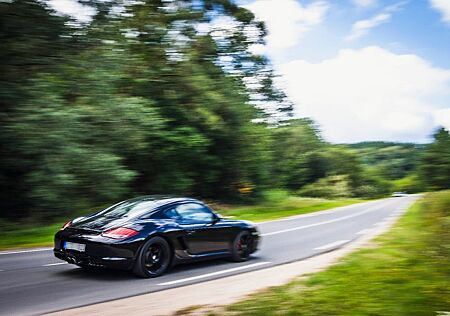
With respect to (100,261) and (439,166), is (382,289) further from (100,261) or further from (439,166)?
(439,166)

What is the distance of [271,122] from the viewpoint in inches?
1352

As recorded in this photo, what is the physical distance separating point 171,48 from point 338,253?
16.4m

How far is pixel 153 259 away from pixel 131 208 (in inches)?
38.4

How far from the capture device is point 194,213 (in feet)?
31.1

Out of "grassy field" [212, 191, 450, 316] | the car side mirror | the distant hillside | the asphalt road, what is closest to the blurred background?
the asphalt road

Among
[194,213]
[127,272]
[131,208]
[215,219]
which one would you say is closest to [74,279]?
[127,272]

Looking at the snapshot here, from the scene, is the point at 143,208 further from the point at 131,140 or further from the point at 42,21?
the point at 131,140

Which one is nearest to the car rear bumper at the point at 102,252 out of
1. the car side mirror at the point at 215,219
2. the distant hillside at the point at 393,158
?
the car side mirror at the point at 215,219

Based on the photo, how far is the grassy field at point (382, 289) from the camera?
5098mm

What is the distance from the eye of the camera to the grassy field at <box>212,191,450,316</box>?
5.10 m

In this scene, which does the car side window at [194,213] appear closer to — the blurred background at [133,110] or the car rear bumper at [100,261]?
the car rear bumper at [100,261]

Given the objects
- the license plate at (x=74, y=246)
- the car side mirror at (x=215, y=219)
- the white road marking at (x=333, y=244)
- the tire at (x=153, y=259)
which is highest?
the car side mirror at (x=215, y=219)

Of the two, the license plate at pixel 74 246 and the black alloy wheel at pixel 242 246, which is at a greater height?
the license plate at pixel 74 246

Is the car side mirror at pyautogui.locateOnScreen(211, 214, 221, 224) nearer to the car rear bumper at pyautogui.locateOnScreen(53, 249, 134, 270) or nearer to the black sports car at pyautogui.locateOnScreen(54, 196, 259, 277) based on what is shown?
the black sports car at pyautogui.locateOnScreen(54, 196, 259, 277)
